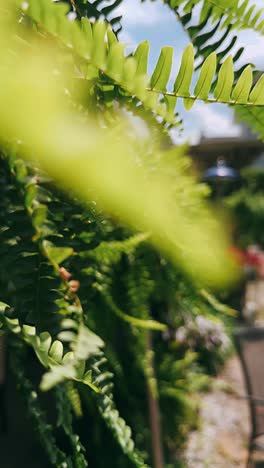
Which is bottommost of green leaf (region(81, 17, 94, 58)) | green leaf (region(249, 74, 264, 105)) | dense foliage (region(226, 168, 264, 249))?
dense foliage (region(226, 168, 264, 249))

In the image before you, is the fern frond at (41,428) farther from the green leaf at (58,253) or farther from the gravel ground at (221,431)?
the gravel ground at (221,431)

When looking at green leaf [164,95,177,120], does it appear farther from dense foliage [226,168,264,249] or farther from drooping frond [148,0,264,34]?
dense foliage [226,168,264,249]

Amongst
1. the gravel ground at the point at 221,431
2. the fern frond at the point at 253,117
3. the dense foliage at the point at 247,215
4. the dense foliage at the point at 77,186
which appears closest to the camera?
the dense foliage at the point at 77,186

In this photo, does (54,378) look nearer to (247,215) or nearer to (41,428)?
(41,428)

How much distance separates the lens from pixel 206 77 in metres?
0.22

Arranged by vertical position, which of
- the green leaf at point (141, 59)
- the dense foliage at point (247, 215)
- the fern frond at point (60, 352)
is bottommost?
the dense foliage at point (247, 215)

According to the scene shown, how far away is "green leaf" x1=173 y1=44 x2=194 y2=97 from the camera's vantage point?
8.1 inches

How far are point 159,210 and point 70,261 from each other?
16 cm

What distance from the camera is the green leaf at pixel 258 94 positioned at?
0.73ft

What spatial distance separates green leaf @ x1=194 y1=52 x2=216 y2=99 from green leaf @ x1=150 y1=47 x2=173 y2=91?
0.02 m

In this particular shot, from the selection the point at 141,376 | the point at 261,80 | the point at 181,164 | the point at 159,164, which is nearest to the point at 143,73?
the point at 261,80

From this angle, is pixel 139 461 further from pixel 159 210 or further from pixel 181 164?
pixel 181 164

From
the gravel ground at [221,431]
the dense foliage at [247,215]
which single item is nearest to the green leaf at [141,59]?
the gravel ground at [221,431]

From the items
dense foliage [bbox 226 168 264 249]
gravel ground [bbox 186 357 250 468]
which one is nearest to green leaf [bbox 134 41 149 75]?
gravel ground [bbox 186 357 250 468]
